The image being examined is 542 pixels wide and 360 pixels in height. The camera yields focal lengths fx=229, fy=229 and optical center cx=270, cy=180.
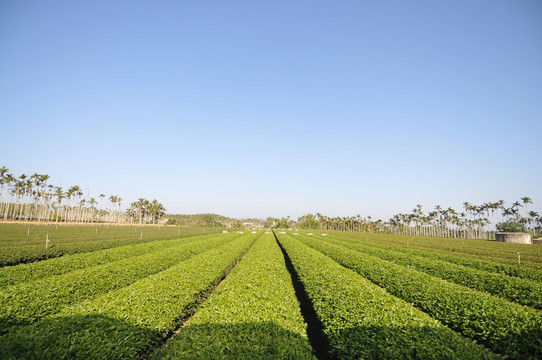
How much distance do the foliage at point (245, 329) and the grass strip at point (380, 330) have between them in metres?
1.01

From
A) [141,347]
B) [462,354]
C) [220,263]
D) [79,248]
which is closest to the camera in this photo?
[462,354]

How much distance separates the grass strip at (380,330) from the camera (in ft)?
16.7

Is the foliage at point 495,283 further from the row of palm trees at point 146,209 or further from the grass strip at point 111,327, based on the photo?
the row of palm trees at point 146,209

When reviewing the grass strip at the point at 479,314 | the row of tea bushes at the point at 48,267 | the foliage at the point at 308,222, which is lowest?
the foliage at the point at 308,222

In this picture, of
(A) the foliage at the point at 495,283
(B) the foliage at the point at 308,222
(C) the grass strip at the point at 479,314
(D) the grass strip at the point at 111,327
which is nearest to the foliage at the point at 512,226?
(B) the foliage at the point at 308,222

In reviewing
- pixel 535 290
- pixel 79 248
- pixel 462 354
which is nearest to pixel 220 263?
pixel 462 354

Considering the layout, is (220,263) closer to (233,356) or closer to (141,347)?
(141,347)

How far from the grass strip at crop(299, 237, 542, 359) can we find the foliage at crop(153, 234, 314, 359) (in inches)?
219

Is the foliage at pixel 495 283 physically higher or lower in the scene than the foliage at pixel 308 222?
higher

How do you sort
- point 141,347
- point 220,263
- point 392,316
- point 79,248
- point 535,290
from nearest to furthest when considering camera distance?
1. point 141,347
2. point 392,316
3. point 535,290
4. point 220,263
5. point 79,248

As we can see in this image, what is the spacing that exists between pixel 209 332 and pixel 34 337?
12.5 feet

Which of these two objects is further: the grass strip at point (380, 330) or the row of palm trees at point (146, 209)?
the row of palm trees at point (146, 209)

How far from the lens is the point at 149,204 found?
5364 inches

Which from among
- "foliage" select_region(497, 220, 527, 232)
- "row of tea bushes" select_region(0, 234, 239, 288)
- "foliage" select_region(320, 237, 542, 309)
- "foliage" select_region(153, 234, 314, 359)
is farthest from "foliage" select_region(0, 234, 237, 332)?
"foliage" select_region(497, 220, 527, 232)
